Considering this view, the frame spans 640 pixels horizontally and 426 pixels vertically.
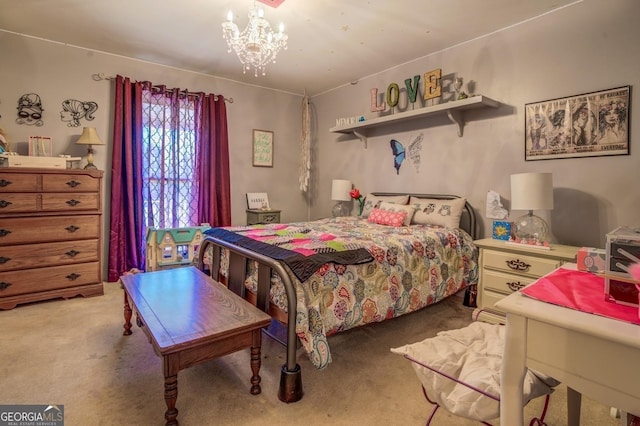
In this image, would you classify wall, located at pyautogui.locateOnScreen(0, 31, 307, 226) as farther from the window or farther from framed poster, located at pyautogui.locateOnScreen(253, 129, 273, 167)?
the window

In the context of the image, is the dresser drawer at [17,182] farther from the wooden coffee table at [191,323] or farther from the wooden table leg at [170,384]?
the wooden table leg at [170,384]

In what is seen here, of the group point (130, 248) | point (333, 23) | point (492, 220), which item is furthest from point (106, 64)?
point (492, 220)

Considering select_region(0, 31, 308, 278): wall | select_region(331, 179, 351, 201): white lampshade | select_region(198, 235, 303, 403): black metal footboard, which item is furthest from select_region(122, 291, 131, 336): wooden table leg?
select_region(331, 179, 351, 201): white lampshade

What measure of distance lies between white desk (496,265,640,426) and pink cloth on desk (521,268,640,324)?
0.03 meters

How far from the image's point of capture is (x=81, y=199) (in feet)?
10.1

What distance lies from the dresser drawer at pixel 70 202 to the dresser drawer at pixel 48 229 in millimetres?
83

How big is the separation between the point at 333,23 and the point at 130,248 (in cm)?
320

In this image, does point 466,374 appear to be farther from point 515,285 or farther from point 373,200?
point 373,200

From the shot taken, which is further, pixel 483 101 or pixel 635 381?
pixel 483 101

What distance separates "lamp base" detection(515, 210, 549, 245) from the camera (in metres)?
2.51

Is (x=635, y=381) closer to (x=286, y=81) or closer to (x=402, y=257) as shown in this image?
(x=402, y=257)

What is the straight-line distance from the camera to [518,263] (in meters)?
2.42

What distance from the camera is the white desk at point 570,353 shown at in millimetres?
687

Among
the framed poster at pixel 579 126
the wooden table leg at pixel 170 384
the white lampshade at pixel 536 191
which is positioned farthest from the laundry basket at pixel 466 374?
the framed poster at pixel 579 126
